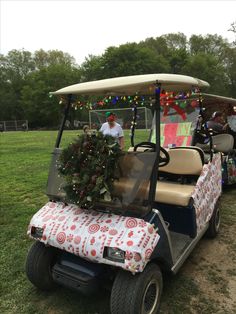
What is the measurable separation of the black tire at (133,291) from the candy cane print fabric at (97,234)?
5.1 inches

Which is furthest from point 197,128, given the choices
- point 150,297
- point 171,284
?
point 150,297

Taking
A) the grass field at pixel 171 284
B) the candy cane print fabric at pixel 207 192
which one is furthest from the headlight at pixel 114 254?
the candy cane print fabric at pixel 207 192

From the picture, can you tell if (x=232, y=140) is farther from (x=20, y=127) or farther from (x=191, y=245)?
(x=20, y=127)

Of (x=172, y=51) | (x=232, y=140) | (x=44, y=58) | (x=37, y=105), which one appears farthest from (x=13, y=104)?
(x=232, y=140)

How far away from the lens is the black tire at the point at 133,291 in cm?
210

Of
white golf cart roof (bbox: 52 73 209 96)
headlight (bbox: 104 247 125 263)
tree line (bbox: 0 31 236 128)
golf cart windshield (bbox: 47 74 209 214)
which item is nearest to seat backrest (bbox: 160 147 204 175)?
white golf cart roof (bbox: 52 73 209 96)

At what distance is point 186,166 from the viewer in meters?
3.44

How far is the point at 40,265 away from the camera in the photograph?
261cm

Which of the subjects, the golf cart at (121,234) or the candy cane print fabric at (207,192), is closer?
the golf cart at (121,234)

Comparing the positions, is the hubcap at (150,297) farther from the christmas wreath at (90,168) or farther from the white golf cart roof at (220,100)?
the white golf cart roof at (220,100)

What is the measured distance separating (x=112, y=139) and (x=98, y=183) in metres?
0.41

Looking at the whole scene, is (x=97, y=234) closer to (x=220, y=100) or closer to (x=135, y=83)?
(x=135, y=83)

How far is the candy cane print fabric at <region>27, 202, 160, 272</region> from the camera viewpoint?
2.13 meters

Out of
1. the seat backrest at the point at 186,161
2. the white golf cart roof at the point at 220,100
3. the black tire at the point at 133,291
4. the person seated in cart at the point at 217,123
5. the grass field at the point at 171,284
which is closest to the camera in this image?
the black tire at the point at 133,291
